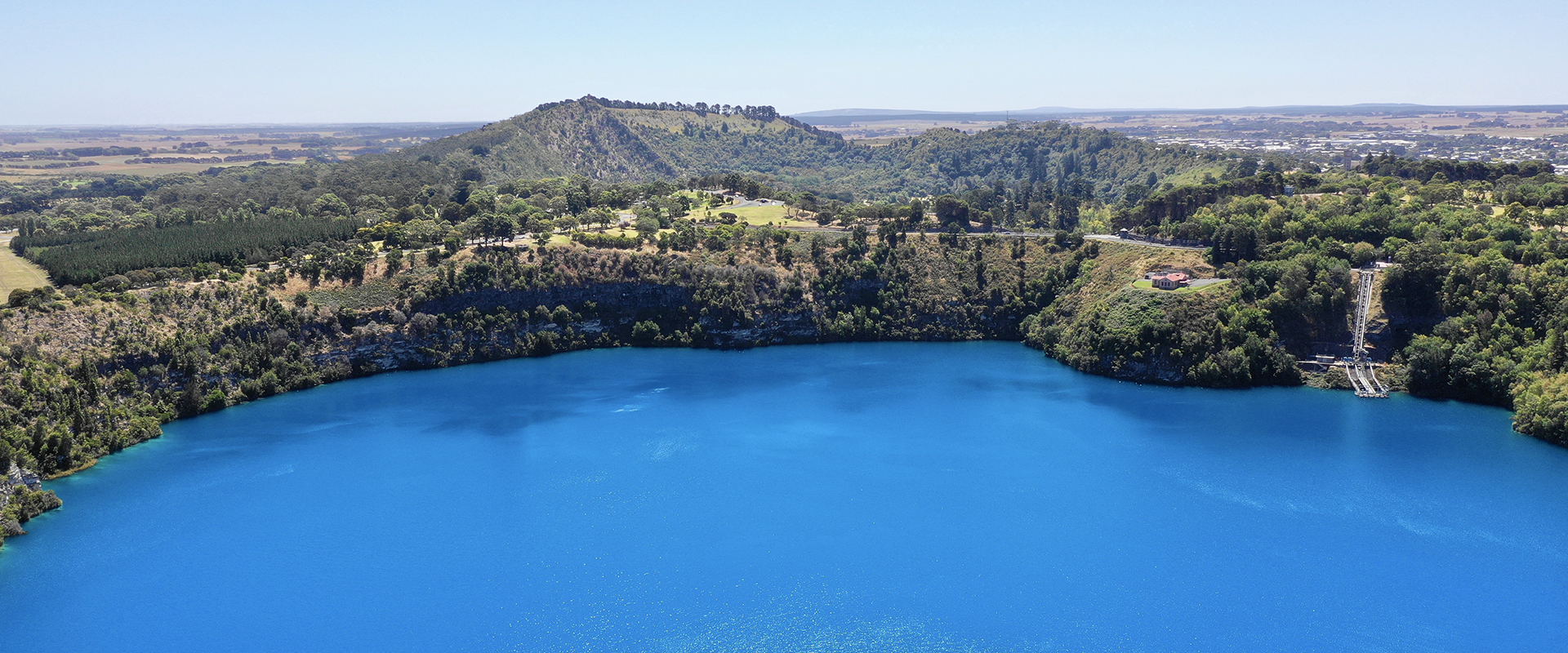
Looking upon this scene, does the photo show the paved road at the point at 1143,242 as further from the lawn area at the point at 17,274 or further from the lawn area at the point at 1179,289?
the lawn area at the point at 17,274

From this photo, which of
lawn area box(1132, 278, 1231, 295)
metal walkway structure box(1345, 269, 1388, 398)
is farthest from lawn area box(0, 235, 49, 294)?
metal walkway structure box(1345, 269, 1388, 398)

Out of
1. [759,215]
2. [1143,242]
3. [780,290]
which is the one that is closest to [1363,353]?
[1143,242]

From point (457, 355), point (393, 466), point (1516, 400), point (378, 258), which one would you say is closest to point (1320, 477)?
point (1516, 400)

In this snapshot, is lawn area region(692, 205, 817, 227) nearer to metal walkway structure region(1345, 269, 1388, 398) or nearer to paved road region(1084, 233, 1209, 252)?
paved road region(1084, 233, 1209, 252)

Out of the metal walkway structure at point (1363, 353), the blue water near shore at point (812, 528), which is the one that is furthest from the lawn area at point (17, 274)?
the metal walkway structure at point (1363, 353)

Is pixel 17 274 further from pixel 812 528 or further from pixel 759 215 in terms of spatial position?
pixel 812 528

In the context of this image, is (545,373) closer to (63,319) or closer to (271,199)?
(63,319)
